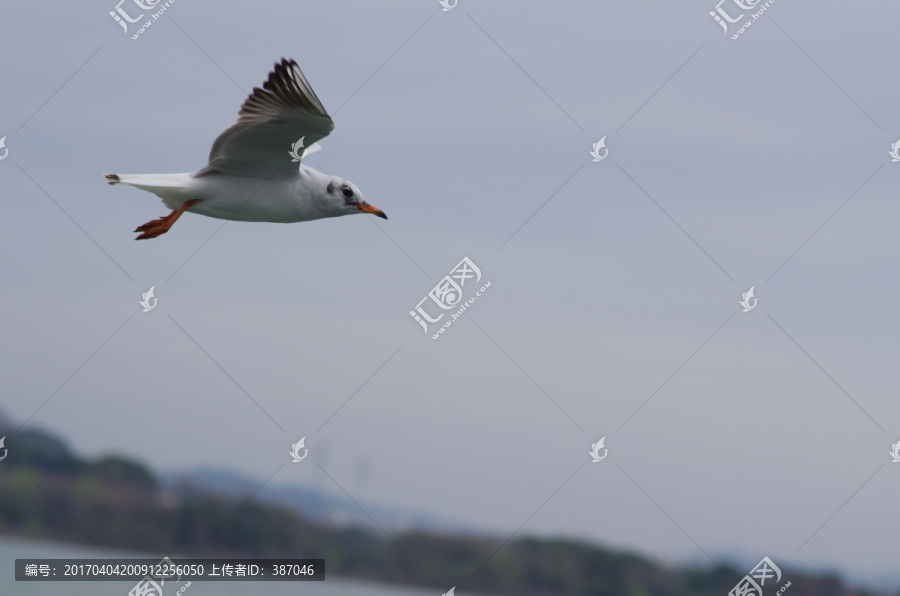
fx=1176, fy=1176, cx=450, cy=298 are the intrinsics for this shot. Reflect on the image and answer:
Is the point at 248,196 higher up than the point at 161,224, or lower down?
higher up

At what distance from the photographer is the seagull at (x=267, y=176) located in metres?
9.36

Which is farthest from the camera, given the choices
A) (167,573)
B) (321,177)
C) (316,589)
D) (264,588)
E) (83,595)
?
(316,589)

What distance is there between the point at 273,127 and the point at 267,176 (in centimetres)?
58

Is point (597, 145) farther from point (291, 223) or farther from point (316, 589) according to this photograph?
point (316, 589)

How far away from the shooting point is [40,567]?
2383 centimetres

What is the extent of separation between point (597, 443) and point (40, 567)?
15304 mm

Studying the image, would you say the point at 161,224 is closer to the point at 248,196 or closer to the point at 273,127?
the point at 248,196

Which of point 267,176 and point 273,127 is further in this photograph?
point 267,176

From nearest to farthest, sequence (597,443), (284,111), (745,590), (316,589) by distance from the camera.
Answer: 1. (284,111)
2. (597,443)
3. (745,590)
4. (316,589)

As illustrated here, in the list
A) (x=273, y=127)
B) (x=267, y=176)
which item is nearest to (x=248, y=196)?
(x=267, y=176)

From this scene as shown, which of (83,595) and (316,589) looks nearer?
(83,595)

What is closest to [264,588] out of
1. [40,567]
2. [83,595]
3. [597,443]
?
[83,595]

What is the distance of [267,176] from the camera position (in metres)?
9.90

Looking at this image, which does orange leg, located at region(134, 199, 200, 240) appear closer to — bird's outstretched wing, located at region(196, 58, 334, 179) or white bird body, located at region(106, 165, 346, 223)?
white bird body, located at region(106, 165, 346, 223)
